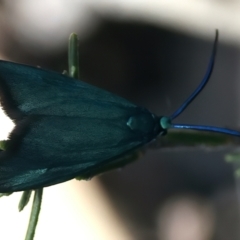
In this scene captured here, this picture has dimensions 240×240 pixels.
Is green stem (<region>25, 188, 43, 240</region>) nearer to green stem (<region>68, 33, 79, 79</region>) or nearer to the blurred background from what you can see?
green stem (<region>68, 33, 79, 79</region>)

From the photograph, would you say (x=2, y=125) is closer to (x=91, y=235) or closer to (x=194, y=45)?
(x=91, y=235)

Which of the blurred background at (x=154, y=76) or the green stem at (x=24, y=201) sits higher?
the blurred background at (x=154, y=76)

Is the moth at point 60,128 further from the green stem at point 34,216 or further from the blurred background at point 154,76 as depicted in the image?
the blurred background at point 154,76

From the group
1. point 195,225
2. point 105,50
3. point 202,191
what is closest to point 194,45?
point 105,50

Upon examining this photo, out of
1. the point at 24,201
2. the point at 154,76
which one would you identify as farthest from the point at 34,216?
the point at 154,76

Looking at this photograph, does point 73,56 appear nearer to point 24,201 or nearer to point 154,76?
point 24,201

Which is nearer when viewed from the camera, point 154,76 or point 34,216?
point 34,216

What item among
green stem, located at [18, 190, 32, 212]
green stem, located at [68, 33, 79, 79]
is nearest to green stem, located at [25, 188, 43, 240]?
green stem, located at [18, 190, 32, 212]

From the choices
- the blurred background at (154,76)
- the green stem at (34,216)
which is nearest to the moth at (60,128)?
the green stem at (34,216)
